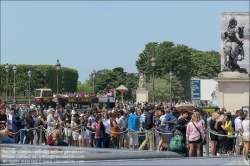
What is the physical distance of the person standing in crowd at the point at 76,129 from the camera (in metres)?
24.0

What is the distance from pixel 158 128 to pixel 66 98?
4792cm

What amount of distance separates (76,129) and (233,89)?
1611cm

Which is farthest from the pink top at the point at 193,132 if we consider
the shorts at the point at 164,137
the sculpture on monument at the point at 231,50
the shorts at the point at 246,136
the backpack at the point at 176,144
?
the sculpture on monument at the point at 231,50

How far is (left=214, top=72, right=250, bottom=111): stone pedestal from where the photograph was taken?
3803 cm

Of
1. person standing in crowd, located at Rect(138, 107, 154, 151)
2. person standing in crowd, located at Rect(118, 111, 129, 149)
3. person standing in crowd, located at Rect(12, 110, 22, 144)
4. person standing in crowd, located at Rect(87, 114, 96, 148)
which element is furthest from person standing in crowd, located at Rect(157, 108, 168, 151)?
person standing in crowd, located at Rect(12, 110, 22, 144)

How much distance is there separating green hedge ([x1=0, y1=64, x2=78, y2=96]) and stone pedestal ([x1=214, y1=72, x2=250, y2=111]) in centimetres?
8113

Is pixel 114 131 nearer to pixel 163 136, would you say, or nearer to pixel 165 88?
pixel 163 136

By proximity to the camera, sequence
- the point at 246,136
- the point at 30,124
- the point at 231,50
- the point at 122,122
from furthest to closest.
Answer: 1. the point at 231,50
2. the point at 30,124
3. the point at 122,122
4. the point at 246,136

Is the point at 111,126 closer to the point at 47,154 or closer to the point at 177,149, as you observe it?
the point at 177,149

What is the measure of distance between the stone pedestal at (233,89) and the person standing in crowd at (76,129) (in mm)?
15130

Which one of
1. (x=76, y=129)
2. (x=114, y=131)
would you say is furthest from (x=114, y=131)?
(x=76, y=129)

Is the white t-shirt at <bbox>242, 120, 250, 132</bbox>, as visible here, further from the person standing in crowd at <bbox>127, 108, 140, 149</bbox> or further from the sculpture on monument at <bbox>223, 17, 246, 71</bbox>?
the sculpture on monument at <bbox>223, 17, 246, 71</bbox>

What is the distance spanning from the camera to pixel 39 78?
129 m

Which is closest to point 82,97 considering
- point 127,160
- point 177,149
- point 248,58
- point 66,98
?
point 66,98
